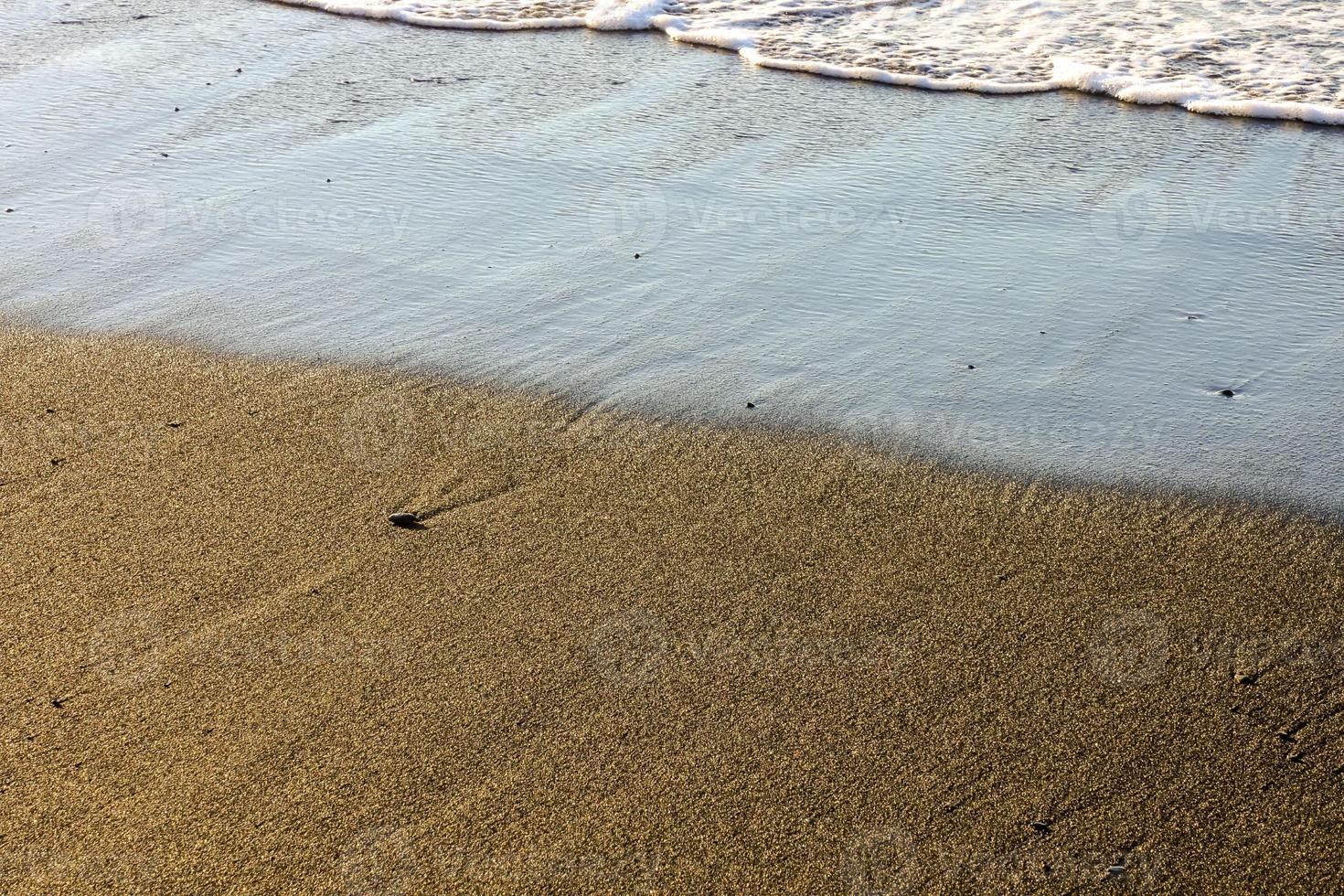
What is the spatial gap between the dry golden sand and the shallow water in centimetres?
35

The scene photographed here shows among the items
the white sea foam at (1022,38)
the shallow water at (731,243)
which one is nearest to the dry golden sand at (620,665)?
the shallow water at (731,243)

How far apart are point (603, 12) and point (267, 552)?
203 inches

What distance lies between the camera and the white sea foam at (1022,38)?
6211 millimetres

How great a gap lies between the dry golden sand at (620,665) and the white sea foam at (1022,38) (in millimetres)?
3632

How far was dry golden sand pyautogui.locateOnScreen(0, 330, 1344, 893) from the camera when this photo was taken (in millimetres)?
2227

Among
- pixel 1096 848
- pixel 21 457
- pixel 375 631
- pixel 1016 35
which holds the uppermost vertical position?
pixel 1016 35

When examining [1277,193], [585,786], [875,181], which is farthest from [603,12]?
[585,786]

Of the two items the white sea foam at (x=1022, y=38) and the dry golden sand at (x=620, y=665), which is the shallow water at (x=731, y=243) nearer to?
the white sea foam at (x=1022, y=38)

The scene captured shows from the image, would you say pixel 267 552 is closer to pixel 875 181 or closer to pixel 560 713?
pixel 560 713

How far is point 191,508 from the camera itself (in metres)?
3.14

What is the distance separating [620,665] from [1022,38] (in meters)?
5.40

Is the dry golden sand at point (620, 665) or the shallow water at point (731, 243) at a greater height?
the shallow water at point (731, 243)

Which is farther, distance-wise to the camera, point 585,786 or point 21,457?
point 21,457

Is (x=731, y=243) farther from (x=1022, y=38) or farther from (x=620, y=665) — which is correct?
(x=1022, y=38)
